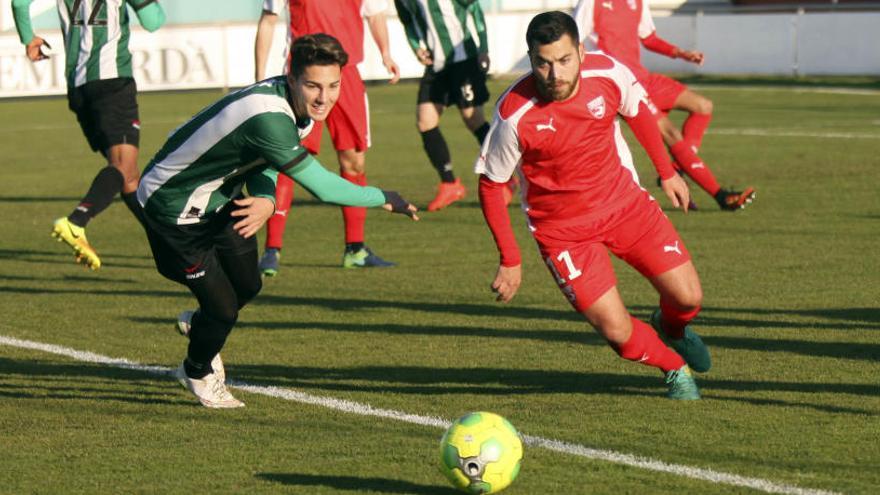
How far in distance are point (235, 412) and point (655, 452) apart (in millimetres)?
1958

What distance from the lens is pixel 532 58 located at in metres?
6.48

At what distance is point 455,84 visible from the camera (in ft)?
45.6

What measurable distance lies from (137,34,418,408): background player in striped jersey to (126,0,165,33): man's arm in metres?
3.70

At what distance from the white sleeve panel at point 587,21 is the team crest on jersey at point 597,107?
6.58 metres

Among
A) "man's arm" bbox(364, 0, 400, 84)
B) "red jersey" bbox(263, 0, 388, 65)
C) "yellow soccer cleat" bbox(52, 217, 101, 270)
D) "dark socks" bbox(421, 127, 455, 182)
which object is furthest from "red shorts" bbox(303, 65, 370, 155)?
"dark socks" bbox(421, 127, 455, 182)

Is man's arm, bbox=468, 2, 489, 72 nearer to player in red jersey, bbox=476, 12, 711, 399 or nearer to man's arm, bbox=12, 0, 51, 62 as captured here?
man's arm, bbox=12, 0, 51, 62

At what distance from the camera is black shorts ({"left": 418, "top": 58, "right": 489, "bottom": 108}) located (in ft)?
45.4

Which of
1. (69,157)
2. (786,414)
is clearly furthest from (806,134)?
(786,414)

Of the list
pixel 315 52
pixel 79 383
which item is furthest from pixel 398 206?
pixel 79 383

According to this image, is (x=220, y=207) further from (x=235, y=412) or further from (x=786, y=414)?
(x=786, y=414)

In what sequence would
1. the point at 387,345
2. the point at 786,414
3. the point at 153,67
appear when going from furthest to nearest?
the point at 153,67 < the point at 387,345 < the point at 786,414

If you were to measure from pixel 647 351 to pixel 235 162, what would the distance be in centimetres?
194

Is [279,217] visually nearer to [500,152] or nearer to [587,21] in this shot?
[587,21]

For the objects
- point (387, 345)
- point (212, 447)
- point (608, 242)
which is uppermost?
point (608, 242)
